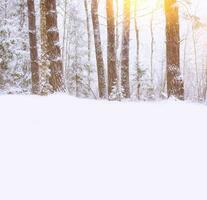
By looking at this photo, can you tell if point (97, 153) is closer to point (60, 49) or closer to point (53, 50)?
point (53, 50)

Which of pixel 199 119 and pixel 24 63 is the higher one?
pixel 24 63

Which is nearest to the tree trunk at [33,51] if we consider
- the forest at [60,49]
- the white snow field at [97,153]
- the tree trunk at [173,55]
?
the forest at [60,49]

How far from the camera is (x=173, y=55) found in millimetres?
10852

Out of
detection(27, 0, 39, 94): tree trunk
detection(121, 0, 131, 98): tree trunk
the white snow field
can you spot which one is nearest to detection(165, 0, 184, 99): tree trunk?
the white snow field

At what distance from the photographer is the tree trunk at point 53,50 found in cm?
1034

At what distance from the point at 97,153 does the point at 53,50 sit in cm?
593

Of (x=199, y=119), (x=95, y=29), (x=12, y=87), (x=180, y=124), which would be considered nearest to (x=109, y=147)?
(x=180, y=124)

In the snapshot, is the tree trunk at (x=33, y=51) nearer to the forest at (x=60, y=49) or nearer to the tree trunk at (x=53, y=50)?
the forest at (x=60, y=49)

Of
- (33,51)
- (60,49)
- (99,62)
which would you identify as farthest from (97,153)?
(33,51)

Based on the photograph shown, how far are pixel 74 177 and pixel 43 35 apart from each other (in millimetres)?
7047

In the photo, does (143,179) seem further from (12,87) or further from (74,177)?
(12,87)

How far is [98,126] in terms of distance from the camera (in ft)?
19.5

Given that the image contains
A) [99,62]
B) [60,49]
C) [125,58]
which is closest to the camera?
[60,49]

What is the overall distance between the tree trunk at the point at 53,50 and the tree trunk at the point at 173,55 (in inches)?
106
